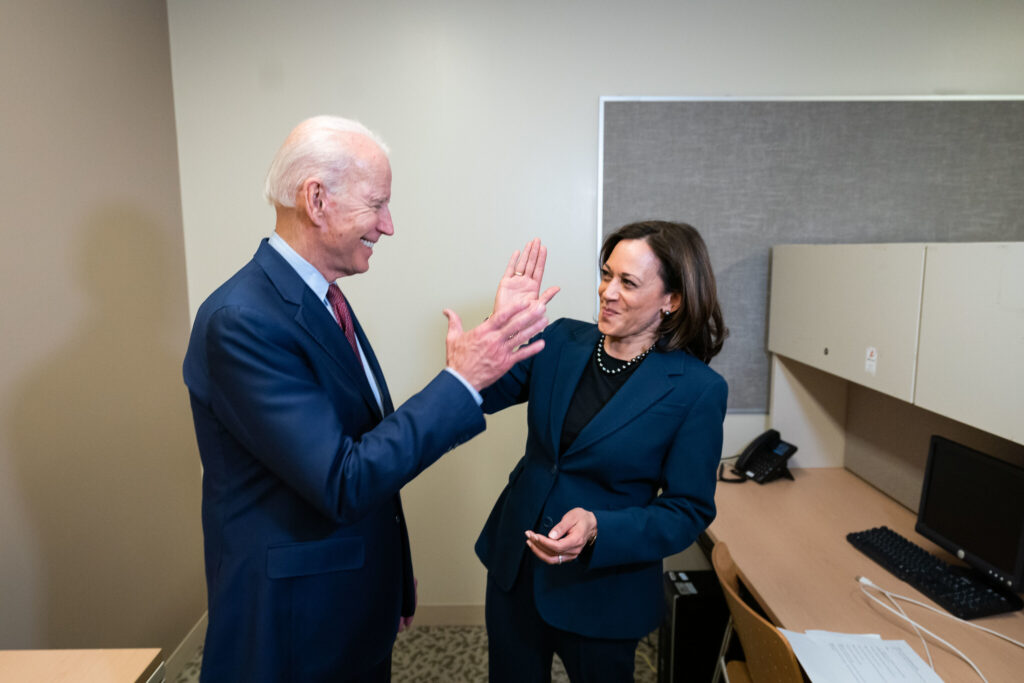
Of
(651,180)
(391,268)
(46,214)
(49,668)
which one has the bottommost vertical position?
(49,668)

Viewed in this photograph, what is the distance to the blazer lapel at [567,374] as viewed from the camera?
1359 millimetres

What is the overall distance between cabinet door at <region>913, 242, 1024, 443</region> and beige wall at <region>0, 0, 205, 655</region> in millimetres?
2417

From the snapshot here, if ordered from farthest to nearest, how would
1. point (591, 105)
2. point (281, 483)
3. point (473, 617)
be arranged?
point (473, 617)
point (591, 105)
point (281, 483)

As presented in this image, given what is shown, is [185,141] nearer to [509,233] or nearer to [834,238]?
[509,233]

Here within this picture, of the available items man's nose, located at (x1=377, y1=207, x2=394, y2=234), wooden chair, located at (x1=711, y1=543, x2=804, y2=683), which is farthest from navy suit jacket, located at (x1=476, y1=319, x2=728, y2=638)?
man's nose, located at (x1=377, y1=207, x2=394, y2=234)

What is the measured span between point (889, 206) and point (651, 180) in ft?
3.11

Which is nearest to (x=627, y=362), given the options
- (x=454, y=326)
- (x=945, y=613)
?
(x=454, y=326)

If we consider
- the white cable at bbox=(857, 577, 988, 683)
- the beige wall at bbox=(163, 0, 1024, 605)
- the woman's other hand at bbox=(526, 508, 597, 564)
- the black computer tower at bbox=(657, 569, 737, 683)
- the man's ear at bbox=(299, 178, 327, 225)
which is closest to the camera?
the man's ear at bbox=(299, 178, 327, 225)

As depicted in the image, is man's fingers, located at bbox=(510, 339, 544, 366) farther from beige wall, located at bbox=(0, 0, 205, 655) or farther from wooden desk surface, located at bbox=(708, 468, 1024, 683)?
beige wall, located at bbox=(0, 0, 205, 655)

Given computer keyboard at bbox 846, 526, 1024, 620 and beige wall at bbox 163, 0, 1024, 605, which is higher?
beige wall at bbox 163, 0, 1024, 605

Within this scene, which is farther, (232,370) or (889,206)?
(889,206)

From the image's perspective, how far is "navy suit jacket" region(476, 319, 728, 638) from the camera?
1.29 meters

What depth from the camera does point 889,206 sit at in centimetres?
232

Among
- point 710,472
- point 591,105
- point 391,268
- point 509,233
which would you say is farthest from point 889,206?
point 391,268
